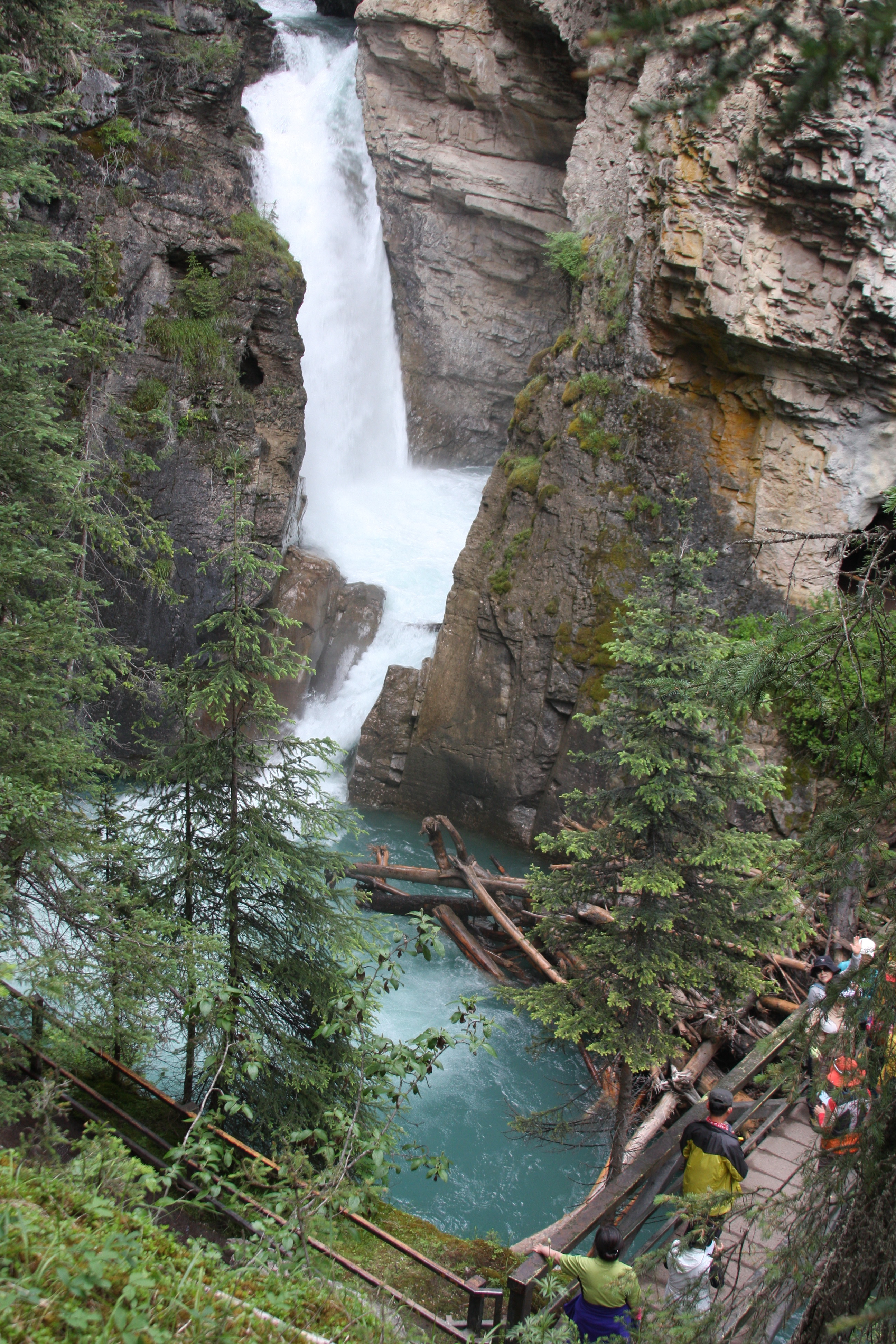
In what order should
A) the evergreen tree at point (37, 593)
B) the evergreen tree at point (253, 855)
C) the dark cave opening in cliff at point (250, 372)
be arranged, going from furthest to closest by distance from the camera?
1. the dark cave opening in cliff at point (250, 372)
2. the evergreen tree at point (253, 855)
3. the evergreen tree at point (37, 593)

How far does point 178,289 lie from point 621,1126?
1701cm

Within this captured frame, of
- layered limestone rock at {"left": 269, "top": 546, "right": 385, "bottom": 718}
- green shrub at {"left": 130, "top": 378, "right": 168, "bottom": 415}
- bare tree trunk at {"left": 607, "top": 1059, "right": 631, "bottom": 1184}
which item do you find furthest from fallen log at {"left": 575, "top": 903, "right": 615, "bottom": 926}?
green shrub at {"left": 130, "top": 378, "right": 168, "bottom": 415}

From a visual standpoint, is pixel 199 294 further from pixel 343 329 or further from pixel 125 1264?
pixel 125 1264

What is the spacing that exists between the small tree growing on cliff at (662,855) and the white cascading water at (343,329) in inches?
552

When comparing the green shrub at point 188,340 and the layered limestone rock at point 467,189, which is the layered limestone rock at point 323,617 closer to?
the green shrub at point 188,340

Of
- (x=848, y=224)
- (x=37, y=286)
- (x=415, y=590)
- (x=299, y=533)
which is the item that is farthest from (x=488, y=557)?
(x=37, y=286)

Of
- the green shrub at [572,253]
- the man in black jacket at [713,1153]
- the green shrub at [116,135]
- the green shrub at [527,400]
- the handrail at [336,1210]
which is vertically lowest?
the handrail at [336,1210]

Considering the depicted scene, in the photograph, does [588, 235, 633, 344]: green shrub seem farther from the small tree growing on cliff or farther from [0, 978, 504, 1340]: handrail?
[0, 978, 504, 1340]: handrail

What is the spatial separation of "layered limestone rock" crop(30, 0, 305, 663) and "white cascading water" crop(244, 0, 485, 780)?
354 cm

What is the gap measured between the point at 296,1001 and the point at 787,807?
9.15 metres

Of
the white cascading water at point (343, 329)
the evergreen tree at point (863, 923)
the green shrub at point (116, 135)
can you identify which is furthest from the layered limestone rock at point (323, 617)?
the evergreen tree at point (863, 923)

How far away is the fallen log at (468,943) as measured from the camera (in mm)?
11781

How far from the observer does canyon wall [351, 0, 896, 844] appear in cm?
1237

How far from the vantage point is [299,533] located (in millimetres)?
20906
